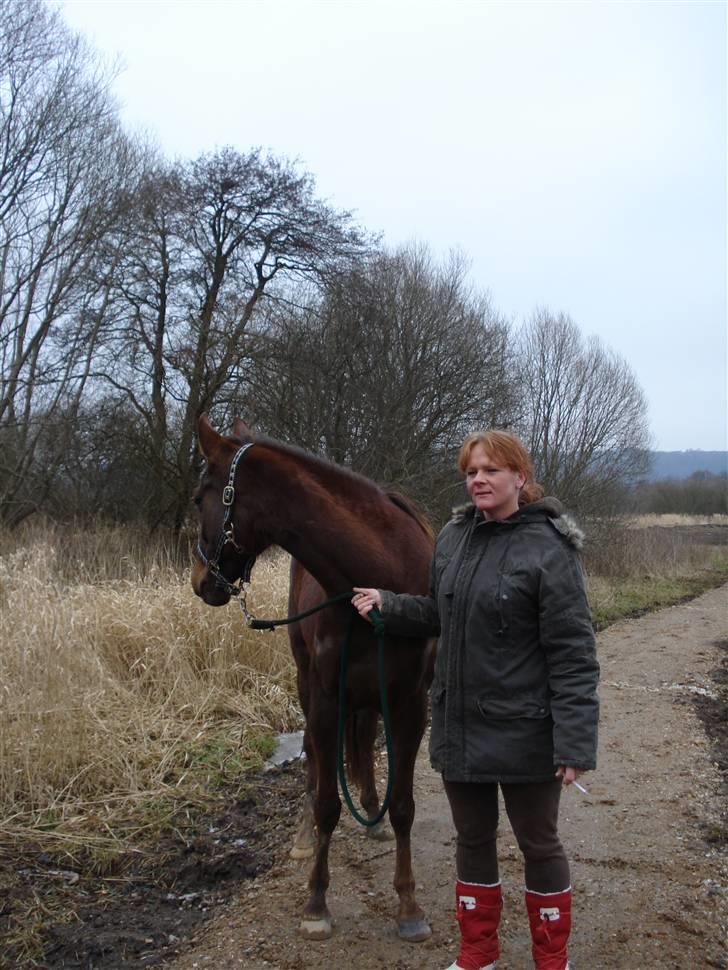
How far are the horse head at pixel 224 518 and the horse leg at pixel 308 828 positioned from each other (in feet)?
3.68

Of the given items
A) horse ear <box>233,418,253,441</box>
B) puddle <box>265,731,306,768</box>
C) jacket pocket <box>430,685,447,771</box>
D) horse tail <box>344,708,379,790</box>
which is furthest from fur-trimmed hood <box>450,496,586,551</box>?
puddle <box>265,731,306,768</box>

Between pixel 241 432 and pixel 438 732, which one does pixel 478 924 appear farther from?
pixel 241 432

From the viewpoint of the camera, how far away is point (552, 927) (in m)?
2.37

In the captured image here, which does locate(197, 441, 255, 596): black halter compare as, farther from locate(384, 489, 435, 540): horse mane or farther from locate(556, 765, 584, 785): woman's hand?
locate(556, 765, 584, 785): woman's hand

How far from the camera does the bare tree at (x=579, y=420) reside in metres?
17.6

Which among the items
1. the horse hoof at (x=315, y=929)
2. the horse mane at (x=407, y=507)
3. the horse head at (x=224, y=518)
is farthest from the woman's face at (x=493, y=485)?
the horse hoof at (x=315, y=929)

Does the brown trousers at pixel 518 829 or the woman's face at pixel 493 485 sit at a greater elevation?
the woman's face at pixel 493 485

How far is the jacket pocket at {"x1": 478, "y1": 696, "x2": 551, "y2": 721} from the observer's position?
2305mm

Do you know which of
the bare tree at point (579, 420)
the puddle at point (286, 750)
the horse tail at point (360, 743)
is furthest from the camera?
the bare tree at point (579, 420)

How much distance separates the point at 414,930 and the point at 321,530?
1.56 m

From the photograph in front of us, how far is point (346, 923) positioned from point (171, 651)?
2.82 m

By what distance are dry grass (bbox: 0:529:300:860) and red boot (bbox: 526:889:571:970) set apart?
7.05 feet

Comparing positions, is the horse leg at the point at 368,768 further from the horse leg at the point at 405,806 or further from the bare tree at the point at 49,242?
the bare tree at the point at 49,242

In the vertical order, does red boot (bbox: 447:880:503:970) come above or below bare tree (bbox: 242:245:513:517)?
below
